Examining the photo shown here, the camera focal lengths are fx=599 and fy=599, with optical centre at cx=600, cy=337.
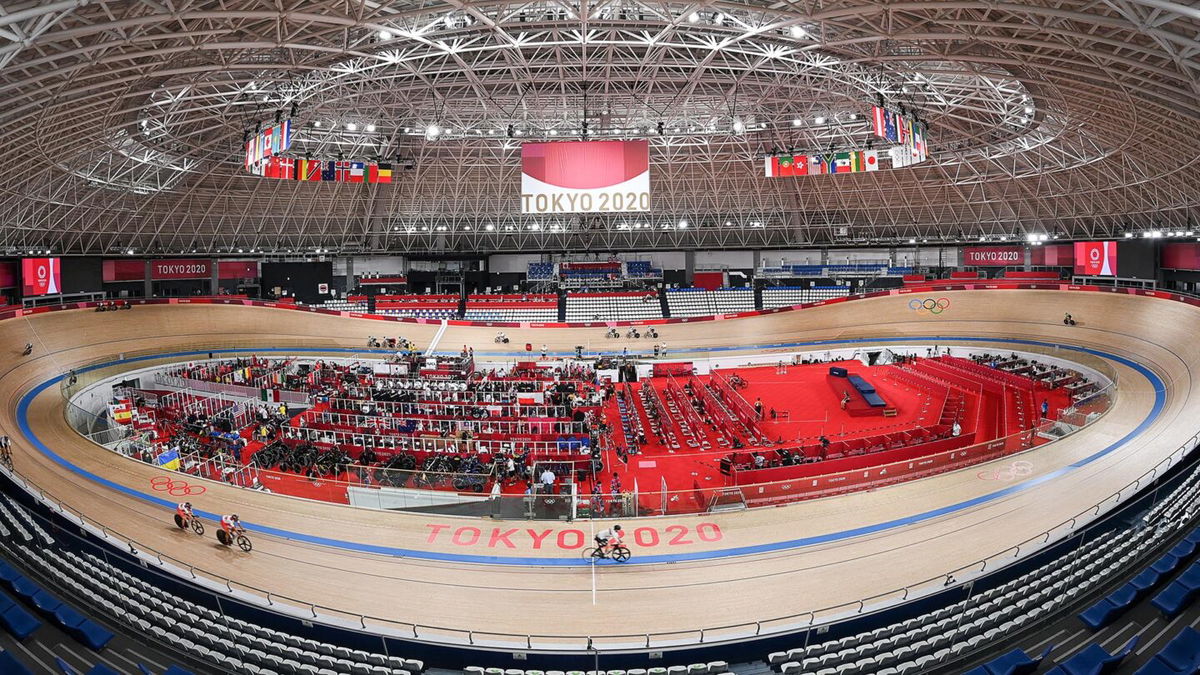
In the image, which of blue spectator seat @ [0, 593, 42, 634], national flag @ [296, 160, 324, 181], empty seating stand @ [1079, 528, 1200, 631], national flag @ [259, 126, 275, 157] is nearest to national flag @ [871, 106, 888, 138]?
empty seating stand @ [1079, 528, 1200, 631]

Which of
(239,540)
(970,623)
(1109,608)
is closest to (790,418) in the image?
(970,623)

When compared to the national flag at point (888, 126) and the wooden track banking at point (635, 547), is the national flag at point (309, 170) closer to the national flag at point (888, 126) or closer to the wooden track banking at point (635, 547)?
the wooden track banking at point (635, 547)

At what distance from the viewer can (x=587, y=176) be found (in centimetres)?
2392

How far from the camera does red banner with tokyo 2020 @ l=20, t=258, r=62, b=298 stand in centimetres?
3847

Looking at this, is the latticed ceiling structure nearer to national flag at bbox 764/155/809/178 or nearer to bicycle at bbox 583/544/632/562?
national flag at bbox 764/155/809/178

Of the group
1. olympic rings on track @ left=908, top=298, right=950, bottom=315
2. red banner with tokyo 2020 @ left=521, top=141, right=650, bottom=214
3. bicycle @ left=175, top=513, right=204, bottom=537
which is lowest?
bicycle @ left=175, top=513, right=204, bottom=537

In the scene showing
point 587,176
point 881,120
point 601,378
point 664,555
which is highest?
point 881,120

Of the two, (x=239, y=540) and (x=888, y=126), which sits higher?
(x=888, y=126)

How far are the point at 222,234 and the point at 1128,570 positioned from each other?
191 ft

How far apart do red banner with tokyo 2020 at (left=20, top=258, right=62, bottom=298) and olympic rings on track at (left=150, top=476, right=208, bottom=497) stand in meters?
32.8

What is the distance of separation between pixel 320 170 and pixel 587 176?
13.2 m

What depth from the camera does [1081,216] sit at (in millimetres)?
44469

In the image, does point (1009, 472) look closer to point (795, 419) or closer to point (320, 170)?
point (795, 419)

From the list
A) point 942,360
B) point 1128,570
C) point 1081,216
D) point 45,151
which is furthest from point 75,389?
point 1081,216
